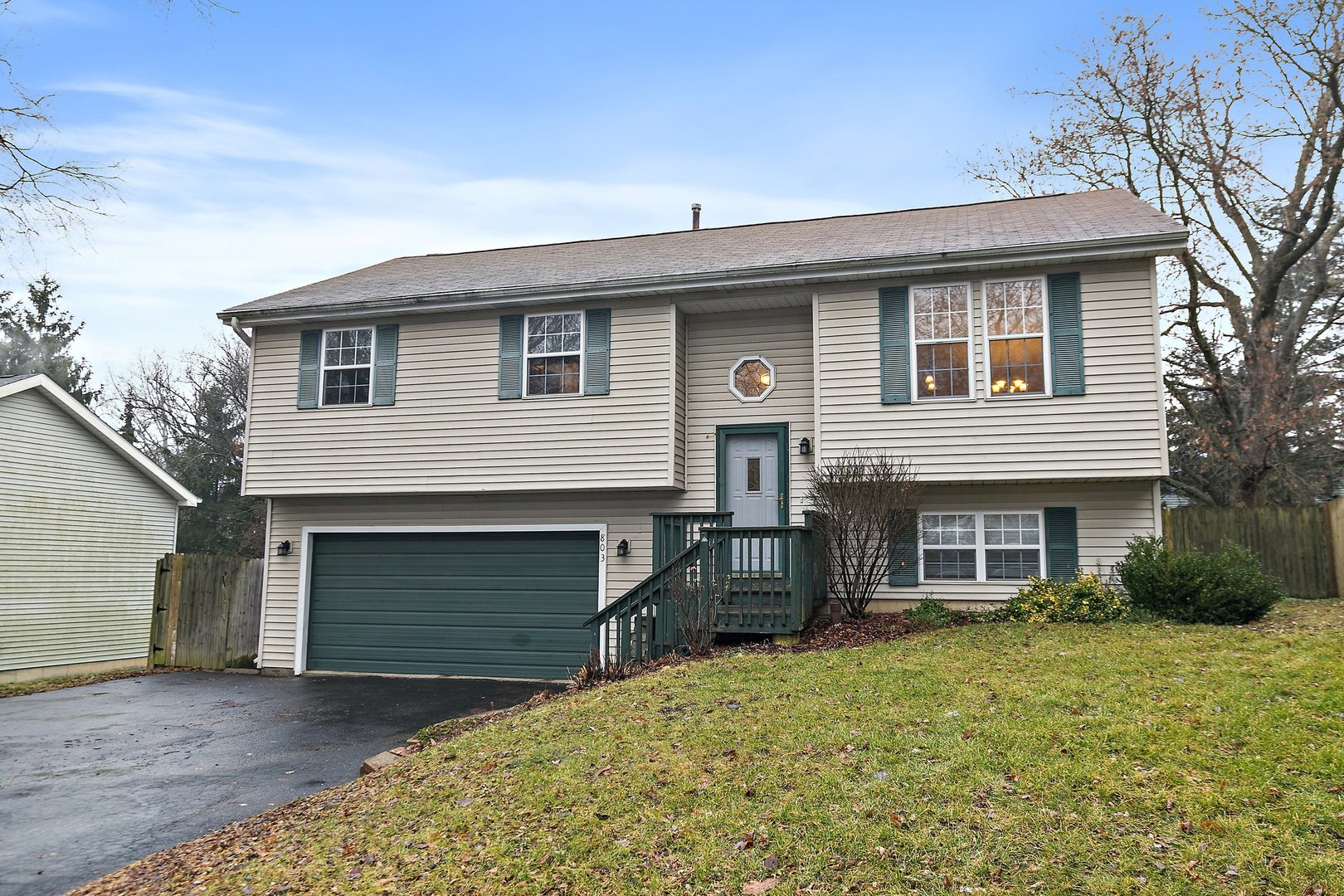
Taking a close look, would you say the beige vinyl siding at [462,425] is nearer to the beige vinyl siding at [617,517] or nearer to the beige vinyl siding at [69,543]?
the beige vinyl siding at [617,517]

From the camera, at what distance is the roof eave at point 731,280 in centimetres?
1009

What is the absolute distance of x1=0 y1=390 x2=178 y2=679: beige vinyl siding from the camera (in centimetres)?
1472

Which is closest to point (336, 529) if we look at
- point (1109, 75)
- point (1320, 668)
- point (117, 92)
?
point (117, 92)

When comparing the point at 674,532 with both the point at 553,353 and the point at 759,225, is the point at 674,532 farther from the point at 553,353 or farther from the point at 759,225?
the point at 759,225

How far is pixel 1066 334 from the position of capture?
10422 mm

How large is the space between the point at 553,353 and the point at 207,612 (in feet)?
26.3

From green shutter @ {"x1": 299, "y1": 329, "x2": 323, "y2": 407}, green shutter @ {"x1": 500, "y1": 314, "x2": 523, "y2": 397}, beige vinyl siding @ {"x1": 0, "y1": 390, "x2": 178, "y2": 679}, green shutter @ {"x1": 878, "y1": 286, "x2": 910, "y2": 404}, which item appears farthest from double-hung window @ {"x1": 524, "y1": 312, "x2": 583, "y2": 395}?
beige vinyl siding @ {"x1": 0, "y1": 390, "x2": 178, "y2": 679}

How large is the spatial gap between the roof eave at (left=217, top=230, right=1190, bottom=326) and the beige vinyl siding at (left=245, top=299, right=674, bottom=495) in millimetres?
306

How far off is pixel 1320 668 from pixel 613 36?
14.2 meters

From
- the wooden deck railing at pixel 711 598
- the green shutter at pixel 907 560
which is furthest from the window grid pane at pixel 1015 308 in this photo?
the wooden deck railing at pixel 711 598

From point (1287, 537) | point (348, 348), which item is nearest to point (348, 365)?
point (348, 348)

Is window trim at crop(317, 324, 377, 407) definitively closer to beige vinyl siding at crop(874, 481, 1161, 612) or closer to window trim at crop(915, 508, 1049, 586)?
beige vinyl siding at crop(874, 481, 1161, 612)

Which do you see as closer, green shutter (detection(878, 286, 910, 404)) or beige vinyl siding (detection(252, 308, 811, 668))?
green shutter (detection(878, 286, 910, 404))

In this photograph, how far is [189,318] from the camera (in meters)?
32.7
